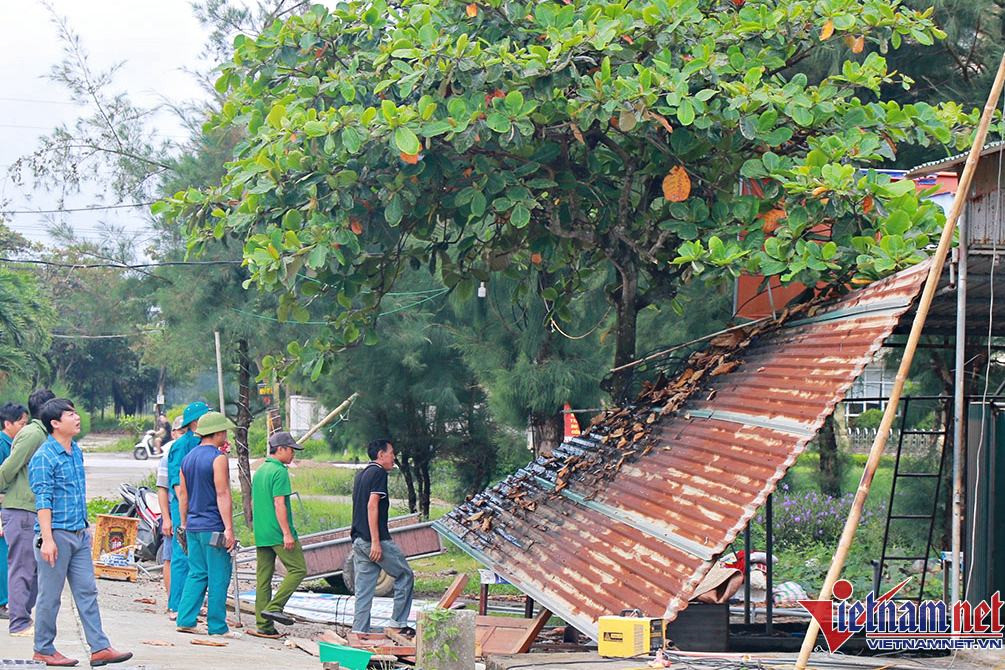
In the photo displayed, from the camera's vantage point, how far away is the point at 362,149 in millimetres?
9109

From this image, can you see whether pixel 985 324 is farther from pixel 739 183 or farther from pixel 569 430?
pixel 569 430

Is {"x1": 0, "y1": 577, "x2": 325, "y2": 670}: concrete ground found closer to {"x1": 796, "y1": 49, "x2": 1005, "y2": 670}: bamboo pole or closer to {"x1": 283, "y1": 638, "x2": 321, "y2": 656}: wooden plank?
{"x1": 283, "y1": 638, "x2": 321, "y2": 656}: wooden plank

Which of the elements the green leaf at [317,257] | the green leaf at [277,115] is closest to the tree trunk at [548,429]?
the green leaf at [317,257]

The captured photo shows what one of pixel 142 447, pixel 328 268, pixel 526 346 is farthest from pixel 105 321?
pixel 328 268

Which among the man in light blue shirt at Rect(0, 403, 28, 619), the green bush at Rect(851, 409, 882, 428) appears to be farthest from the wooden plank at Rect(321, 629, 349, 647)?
the green bush at Rect(851, 409, 882, 428)

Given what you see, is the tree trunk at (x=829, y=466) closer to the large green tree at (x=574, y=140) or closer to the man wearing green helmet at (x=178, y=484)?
the large green tree at (x=574, y=140)

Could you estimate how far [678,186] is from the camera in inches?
368

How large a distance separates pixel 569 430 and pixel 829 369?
7.97m

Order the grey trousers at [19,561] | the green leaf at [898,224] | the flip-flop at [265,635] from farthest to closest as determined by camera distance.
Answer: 1. the flip-flop at [265,635]
2. the grey trousers at [19,561]
3. the green leaf at [898,224]

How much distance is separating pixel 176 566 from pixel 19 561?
Result: 191 cm

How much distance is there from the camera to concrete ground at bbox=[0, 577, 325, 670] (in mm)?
7804

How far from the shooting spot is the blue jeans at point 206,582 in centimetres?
894

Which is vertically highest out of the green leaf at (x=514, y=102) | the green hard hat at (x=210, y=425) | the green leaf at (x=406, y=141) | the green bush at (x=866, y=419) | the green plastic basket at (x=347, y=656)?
the green leaf at (x=514, y=102)

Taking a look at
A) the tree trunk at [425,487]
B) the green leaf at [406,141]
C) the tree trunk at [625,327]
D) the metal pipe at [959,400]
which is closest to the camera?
the metal pipe at [959,400]
